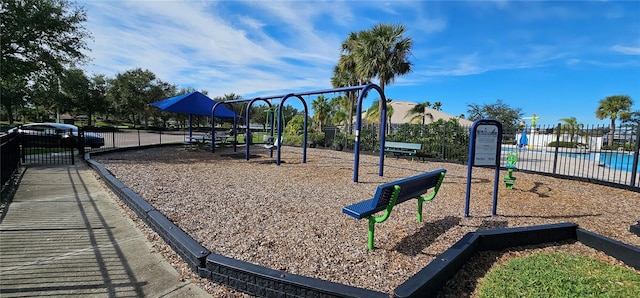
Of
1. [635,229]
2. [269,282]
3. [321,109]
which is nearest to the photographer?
[269,282]

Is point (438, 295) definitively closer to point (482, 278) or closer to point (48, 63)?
point (482, 278)

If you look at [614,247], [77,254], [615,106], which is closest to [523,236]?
[614,247]

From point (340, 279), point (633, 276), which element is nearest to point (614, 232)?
point (633, 276)

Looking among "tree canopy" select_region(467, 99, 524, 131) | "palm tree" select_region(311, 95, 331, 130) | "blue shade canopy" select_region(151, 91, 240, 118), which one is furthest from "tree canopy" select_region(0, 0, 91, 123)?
"tree canopy" select_region(467, 99, 524, 131)

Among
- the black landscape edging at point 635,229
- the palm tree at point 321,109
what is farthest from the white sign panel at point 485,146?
the palm tree at point 321,109

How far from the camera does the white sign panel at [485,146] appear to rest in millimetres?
4895

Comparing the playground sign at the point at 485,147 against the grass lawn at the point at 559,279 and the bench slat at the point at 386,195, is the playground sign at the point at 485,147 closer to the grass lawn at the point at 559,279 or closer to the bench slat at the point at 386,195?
the bench slat at the point at 386,195

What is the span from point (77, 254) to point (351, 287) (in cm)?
294

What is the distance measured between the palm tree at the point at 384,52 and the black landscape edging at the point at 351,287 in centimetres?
1407

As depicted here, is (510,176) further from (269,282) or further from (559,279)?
(269,282)

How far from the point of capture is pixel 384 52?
17.1m

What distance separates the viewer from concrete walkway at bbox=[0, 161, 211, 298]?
265 cm

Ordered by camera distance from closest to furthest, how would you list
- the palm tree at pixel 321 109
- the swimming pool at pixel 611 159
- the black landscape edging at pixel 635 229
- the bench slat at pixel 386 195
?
the bench slat at pixel 386 195 < the black landscape edging at pixel 635 229 < the swimming pool at pixel 611 159 < the palm tree at pixel 321 109

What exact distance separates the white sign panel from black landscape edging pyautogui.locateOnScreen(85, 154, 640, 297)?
4.25ft
